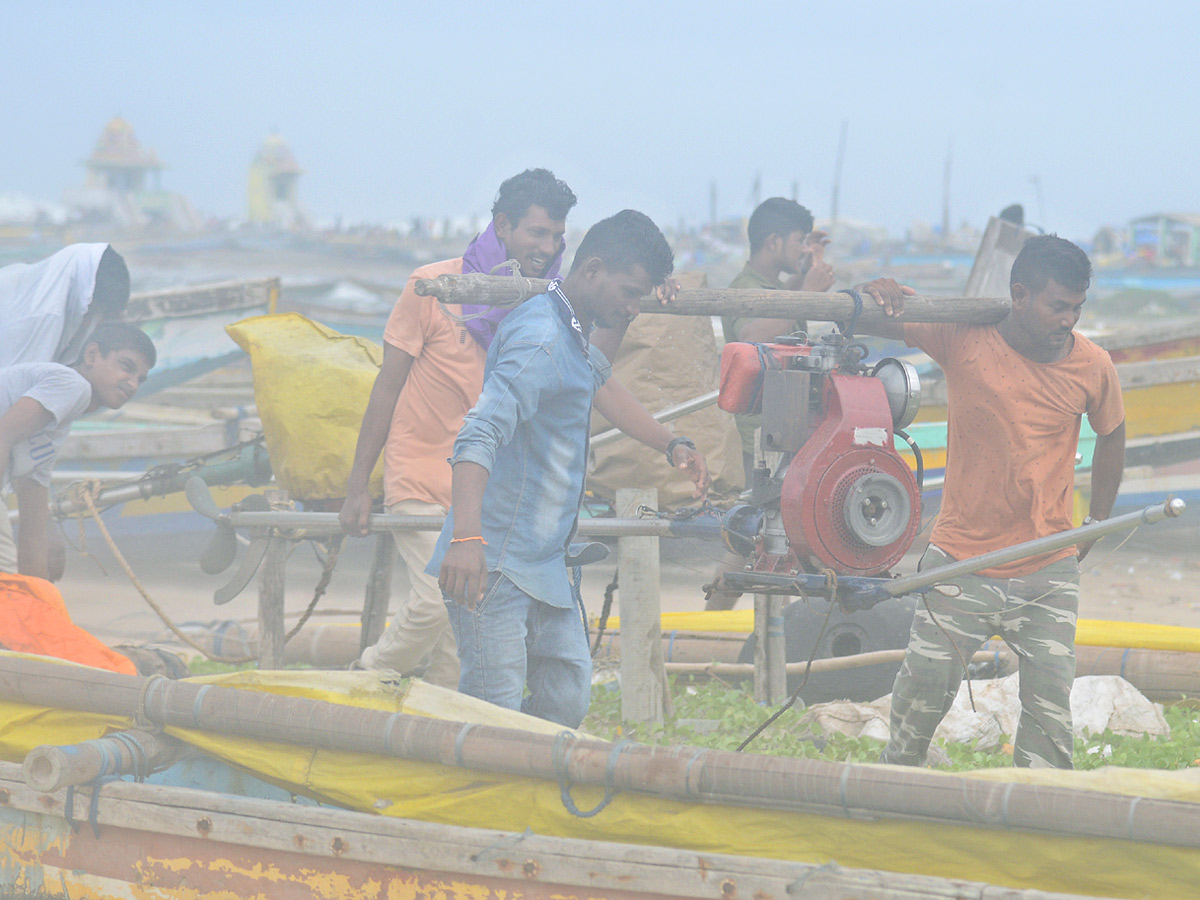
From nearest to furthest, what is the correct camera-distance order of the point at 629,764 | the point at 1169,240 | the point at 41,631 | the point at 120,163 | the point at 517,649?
the point at 629,764
the point at 517,649
the point at 41,631
the point at 1169,240
the point at 120,163

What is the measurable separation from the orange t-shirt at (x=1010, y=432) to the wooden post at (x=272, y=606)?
2583 mm

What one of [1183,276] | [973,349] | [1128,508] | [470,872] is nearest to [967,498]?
[973,349]

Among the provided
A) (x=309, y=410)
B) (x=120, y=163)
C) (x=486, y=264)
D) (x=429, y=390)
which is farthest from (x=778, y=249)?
(x=120, y=163)

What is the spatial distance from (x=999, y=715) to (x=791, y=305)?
77.8 inches

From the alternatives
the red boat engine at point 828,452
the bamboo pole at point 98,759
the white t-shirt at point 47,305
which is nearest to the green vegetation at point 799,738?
the red boat engine at point 828,452

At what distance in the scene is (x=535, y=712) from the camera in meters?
3.38

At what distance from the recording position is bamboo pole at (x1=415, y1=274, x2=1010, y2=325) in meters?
3.25

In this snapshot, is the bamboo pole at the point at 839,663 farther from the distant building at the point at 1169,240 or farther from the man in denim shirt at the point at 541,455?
the distant building at the point at 1169,240

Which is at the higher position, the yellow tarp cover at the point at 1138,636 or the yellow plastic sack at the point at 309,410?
the yellow plastic sack at the point at 309,410

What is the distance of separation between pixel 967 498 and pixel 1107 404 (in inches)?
18.8

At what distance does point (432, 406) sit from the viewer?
4.27 metres

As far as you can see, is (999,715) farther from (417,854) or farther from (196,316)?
(196,316)

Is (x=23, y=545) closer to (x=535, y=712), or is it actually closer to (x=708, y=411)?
(x=535, y=712)

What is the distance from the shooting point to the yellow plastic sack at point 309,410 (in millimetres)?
4938
